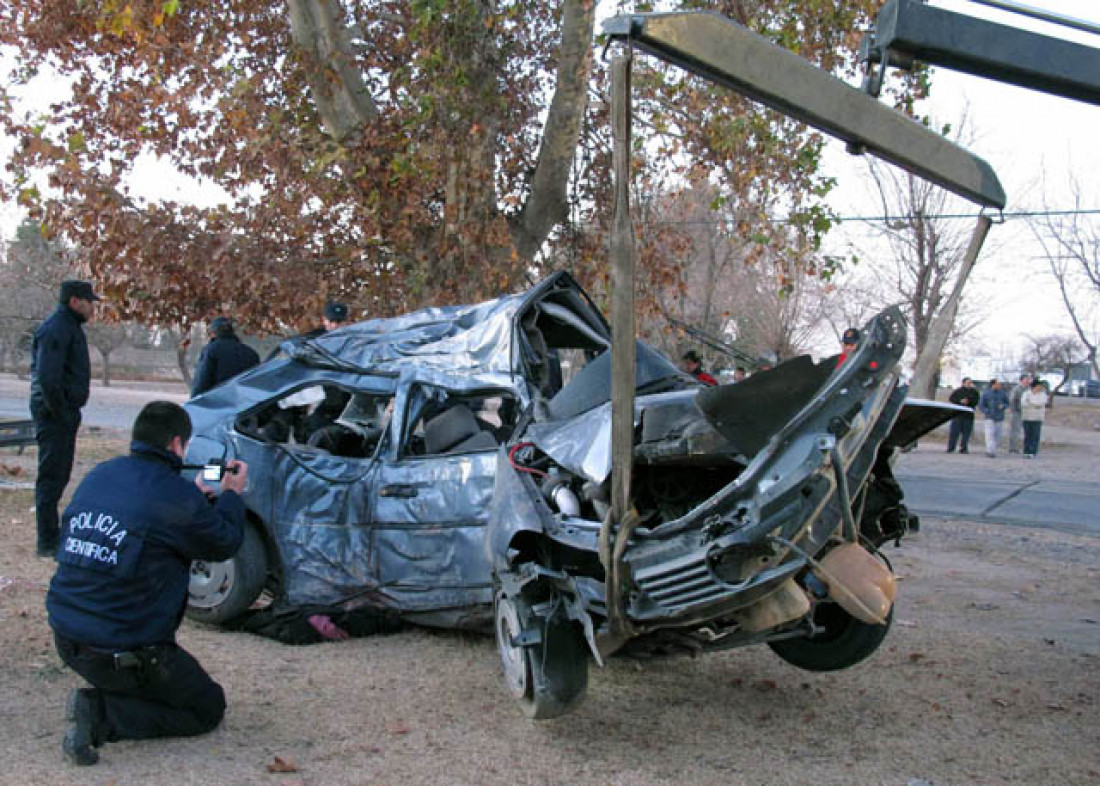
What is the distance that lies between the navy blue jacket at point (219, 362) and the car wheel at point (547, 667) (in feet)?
18.1

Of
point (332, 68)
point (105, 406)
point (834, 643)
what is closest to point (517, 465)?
point (834, 643)

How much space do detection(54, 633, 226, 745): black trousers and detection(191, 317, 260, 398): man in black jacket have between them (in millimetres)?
5141

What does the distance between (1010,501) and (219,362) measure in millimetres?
10464

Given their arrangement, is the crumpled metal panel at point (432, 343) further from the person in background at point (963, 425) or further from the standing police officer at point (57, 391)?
the person in background at point (963, 425)

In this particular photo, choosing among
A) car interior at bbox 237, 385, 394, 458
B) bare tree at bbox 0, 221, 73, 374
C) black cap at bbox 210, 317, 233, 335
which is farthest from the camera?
bare tree at bbox 0, 221, 73, 374

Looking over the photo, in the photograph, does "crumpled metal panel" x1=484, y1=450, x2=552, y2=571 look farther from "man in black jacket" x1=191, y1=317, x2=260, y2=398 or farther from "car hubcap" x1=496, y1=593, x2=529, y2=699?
"man in black jacket" x1=191, y1=317, x2=260, y2=398

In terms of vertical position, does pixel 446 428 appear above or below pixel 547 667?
above

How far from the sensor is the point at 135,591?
159 inches

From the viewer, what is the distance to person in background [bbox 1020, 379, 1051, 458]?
19484 millimetres

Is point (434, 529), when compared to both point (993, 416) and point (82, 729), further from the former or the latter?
point (993, 416)

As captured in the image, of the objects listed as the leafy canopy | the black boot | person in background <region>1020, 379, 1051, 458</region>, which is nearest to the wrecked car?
the black boot

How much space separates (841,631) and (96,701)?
347 centimetres

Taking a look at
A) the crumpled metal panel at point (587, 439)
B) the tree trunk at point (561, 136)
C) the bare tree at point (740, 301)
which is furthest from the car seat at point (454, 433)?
the bare tree at point (740, 301)

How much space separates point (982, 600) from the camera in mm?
7441
